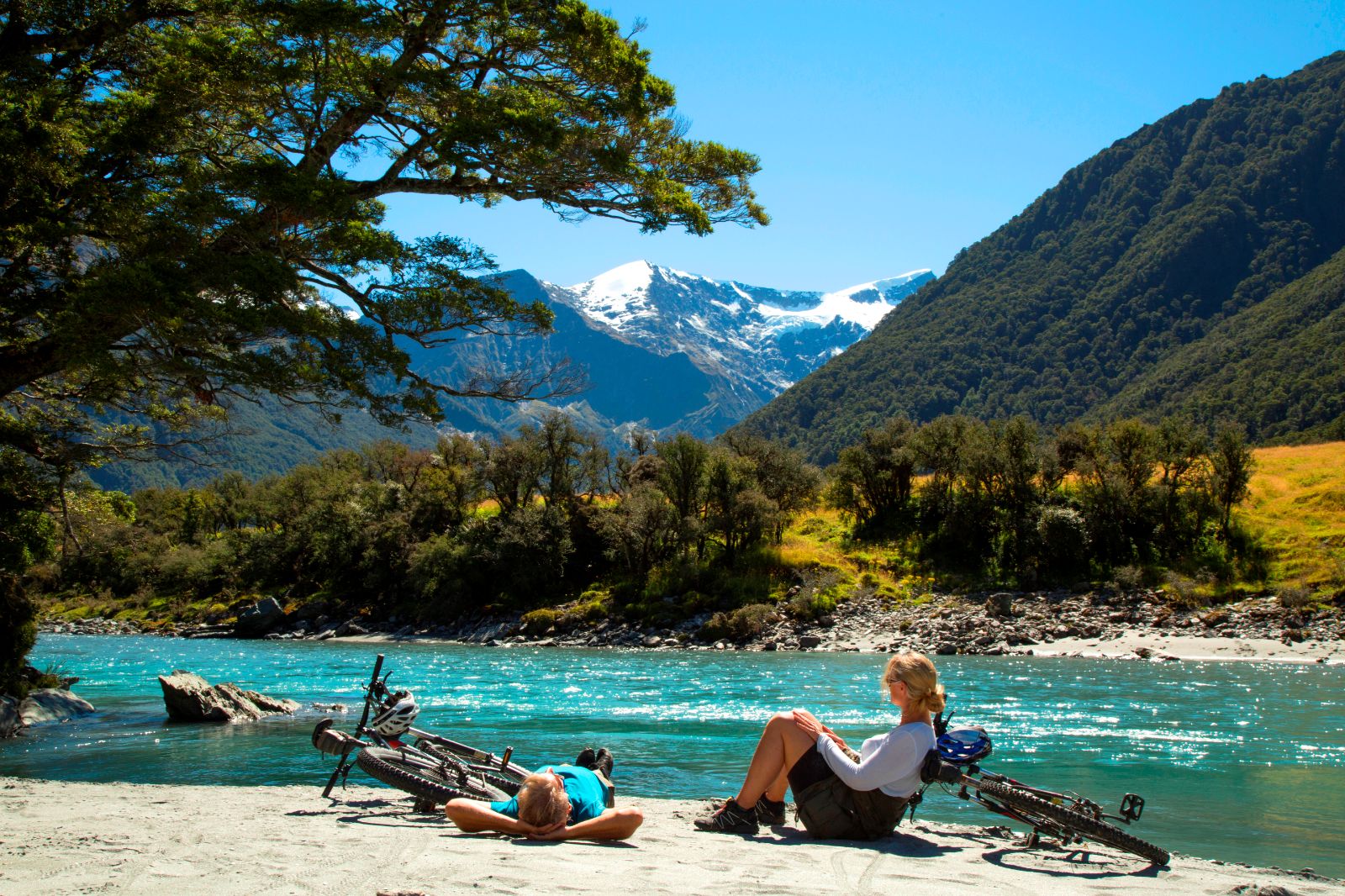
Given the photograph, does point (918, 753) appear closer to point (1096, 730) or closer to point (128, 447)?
point (1096, 730)

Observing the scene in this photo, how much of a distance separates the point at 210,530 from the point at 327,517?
27.4m

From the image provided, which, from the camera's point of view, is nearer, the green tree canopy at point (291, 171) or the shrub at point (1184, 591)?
the green tree canopy at point (291, 171)

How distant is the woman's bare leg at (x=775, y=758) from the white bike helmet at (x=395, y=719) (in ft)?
9.85

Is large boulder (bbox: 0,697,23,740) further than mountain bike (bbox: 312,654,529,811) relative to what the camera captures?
Yes

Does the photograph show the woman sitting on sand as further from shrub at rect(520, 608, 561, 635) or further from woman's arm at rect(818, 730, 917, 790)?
shrub at rect(520, 608, 561, 635)

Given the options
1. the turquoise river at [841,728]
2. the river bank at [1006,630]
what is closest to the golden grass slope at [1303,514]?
the river bank at [1006,630]

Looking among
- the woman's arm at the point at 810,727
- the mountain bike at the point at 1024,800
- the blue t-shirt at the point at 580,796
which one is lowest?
the blue t-shirt at the point at 580,796

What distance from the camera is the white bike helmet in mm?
7371

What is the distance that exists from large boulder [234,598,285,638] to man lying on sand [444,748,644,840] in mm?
Answer: 46017

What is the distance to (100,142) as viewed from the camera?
9.52m

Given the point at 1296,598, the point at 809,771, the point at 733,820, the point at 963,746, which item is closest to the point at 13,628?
the point at 733,820

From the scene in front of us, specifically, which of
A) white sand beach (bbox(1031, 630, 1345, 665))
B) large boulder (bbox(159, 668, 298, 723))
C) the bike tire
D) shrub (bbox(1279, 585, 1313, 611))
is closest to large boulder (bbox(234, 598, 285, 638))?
large boulder (bbox(159, 668, 298, 723))

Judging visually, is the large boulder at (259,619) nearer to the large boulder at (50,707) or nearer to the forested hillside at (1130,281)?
the large boulder at (50,707)

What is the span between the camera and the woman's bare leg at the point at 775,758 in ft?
20.7
